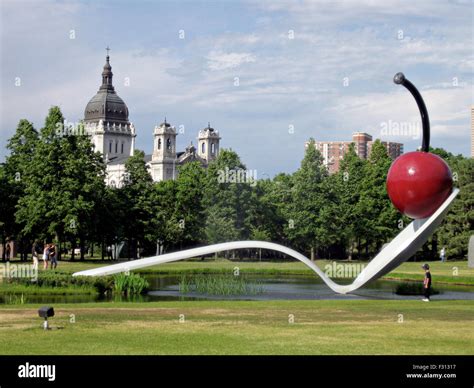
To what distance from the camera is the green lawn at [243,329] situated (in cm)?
1633

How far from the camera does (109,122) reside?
174 m

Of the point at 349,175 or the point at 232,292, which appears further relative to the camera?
the point at 349,175

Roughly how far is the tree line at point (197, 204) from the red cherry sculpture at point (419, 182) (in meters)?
32.5

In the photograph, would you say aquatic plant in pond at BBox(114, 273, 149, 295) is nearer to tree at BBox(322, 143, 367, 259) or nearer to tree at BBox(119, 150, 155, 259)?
tree at BBox(119, 150, 155, 259)

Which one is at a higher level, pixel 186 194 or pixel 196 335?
pixel 186 194

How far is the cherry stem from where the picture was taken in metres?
25.6

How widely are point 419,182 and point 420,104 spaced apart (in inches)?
116

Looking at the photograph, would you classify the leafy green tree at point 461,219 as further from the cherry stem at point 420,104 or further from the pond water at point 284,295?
the cherry stem at point 420,104

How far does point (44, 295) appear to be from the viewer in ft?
100

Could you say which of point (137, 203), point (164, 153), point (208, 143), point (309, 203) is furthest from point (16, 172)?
point (208, 143)

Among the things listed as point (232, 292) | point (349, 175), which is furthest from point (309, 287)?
point (349, 175)

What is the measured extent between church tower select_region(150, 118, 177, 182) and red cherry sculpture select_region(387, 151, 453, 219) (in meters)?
129
